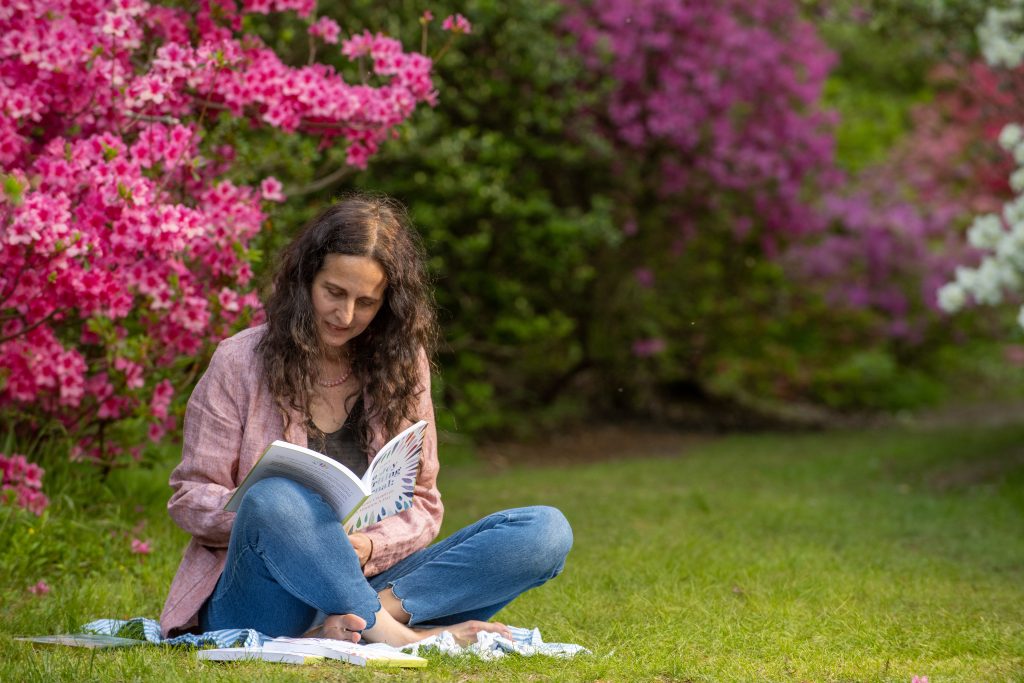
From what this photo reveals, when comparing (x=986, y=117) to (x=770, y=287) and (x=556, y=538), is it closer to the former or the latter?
(x=770, y=287)

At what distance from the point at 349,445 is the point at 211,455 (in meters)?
0.37

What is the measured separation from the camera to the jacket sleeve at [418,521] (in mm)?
3248

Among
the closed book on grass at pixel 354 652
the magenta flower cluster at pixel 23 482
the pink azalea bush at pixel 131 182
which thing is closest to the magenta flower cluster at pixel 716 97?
the pink azalea bush at pixel 131 182

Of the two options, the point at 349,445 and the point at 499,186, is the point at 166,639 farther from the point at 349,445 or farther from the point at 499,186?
the point at 499,186

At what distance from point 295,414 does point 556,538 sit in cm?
71

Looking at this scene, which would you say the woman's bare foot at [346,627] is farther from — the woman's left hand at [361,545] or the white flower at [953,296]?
the white flower at [953,296]

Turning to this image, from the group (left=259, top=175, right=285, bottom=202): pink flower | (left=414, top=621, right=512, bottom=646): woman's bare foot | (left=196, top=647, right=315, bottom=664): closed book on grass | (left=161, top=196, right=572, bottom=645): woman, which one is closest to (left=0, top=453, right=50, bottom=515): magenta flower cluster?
(left=259, top=175, right=285, bottom=202): pink flower

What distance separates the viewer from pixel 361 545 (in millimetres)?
3166

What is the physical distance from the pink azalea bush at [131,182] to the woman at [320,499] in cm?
83

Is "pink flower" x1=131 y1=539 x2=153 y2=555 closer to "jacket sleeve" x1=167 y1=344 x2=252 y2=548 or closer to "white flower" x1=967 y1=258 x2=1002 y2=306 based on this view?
"jacket sleeve" x1=167 y1=344 x2=252 y2=548

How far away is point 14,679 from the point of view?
281cm

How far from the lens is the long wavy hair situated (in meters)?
3.17

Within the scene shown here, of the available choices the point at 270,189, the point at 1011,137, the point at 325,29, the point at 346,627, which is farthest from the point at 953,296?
the point at 346,627

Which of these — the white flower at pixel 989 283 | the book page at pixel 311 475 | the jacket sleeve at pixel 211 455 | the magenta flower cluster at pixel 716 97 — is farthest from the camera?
the magenta flower cluster at pixel 716 97
